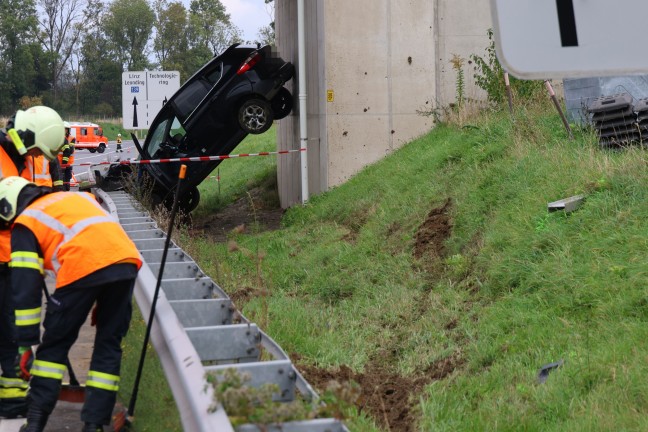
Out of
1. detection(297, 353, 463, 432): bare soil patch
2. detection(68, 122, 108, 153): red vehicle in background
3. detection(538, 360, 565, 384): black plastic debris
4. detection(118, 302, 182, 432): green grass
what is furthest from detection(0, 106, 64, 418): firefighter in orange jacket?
detection(68, 122, 108, 153): red vehicle in background

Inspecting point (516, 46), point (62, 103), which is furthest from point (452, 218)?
point (62, 103)

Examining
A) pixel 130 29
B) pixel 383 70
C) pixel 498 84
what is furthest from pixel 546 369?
pixel 130 29

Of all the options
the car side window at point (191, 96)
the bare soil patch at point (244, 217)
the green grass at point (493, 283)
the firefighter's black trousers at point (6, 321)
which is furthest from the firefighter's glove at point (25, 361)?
the car side window at point (191, 96)

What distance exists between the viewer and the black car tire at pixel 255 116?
15633 millimetres

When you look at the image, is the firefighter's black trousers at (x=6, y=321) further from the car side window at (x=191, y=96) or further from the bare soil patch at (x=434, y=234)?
the car side window at (x=191, y=96)

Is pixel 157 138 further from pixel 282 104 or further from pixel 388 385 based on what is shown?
pixel 388 385

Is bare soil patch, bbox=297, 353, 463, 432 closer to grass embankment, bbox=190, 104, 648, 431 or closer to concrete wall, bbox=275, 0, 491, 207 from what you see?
grass embankment, bbox=190, 104, 648, 431

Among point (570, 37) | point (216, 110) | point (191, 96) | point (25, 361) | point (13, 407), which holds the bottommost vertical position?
point (13, 407)

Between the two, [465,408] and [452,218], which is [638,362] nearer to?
[465,408]

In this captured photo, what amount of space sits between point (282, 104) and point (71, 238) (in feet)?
37.9

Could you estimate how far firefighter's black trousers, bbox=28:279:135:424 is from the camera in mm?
5352

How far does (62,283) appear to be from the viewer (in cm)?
539

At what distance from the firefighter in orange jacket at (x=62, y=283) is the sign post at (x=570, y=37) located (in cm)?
351

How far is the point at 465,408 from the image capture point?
5.77m
